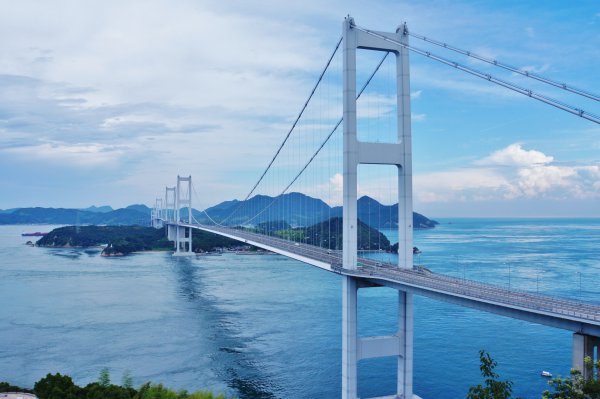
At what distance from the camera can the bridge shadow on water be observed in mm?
15477

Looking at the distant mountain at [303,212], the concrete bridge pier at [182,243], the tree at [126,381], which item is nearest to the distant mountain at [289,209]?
the distant mountain at [303,212]

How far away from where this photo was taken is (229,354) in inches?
745

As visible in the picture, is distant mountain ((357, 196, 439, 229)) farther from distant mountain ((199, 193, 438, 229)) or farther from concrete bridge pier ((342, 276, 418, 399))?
concrete bridge pier ((342, 276, 418, 399))

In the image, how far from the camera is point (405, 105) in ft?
48.4

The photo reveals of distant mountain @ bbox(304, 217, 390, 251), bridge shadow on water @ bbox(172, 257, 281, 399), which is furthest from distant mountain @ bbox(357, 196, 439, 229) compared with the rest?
bridge shadow on water @ bbox(172, 257, 281, 399)

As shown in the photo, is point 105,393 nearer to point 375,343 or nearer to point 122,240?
point 375,343

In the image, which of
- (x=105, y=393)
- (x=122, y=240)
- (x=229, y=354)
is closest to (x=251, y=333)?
(x=229, y=354)

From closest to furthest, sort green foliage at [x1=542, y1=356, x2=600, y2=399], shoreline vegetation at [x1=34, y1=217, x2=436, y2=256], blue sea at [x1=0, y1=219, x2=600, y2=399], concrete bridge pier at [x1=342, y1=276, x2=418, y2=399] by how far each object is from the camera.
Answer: green foliage at [x1=542, y1=356, x2=600, y2=399], concrete bridge pier at [x1=342, y1=276, x2=418, y2=399], blue sea at [x1=0, y1=219, x2=600, y2=399], shoreline vegetation at [x1=34, y1=217, x2=436, y2=256]

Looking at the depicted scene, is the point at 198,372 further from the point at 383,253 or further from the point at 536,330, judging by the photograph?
the point at 383,253

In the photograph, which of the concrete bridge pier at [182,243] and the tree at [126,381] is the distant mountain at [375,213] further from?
the tree at [126,381]

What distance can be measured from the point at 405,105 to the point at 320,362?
8.89 m

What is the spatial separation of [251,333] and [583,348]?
15462 mm

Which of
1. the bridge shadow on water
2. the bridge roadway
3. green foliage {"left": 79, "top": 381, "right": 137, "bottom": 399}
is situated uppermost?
the bridge roadway

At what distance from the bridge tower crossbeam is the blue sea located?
5.33 ft
